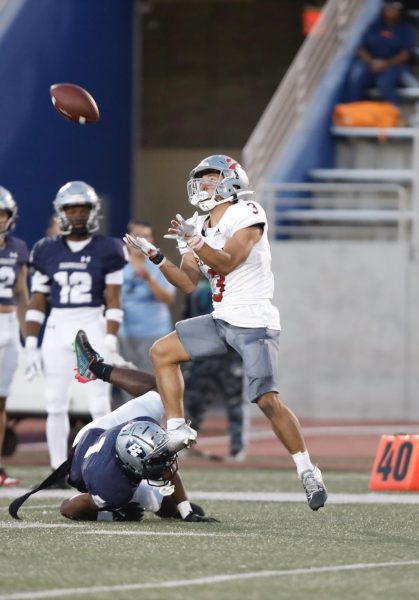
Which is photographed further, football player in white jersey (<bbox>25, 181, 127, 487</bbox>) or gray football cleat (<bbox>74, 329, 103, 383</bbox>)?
football player in white jersey (<bbox>25, 181, 127, 487</bbox>)

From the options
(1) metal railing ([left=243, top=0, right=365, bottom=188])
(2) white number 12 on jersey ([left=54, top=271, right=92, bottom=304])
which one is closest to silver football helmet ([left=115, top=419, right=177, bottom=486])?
(2) white number 12 on jersey ([left=54, top=271, right=92, bottom=304])

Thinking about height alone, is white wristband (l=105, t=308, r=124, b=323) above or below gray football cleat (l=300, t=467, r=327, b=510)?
above

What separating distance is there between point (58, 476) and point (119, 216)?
10.5 m

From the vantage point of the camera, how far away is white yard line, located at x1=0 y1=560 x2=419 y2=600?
5133mm

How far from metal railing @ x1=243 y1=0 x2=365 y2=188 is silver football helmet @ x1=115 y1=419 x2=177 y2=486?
28.9 feet

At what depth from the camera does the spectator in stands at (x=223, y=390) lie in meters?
11.9

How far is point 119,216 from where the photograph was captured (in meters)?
17.6

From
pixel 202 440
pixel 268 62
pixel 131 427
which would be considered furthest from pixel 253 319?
pixel 268 62

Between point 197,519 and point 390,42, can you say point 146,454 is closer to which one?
point 197,519

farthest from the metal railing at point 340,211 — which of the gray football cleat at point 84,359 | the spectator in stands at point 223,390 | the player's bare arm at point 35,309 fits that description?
the gray football cleat at point 84,359

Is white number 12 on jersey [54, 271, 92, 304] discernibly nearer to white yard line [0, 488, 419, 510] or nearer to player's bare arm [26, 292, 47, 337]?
player's bare arm [26, 292, 47, 337]

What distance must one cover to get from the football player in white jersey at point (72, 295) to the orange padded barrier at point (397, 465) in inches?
66.0

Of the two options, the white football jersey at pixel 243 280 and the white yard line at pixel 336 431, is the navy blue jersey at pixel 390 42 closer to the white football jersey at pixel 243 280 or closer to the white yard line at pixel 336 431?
the white yard line at pixel 336 431

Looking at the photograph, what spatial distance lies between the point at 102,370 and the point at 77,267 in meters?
1.34
